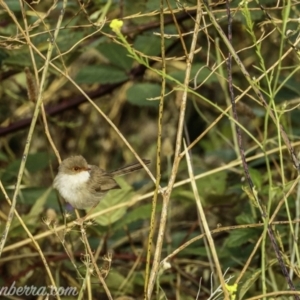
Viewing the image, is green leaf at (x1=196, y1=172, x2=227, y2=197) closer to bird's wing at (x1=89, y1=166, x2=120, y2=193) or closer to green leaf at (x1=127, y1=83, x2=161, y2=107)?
green leaf at (x1=127, y1=83, x2=161, y2=107)

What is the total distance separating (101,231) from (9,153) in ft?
4.53

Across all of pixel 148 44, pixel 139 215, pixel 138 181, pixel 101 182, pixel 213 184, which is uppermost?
pixel 148 44

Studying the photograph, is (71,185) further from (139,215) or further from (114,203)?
(139,215)

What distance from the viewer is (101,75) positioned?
4457mm

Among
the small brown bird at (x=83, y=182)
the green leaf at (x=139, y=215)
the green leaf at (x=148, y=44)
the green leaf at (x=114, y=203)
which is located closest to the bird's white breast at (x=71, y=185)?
the small brown bird at (x=83, y=182)

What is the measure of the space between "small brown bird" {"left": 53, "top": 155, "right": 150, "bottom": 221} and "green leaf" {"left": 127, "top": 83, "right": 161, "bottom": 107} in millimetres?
587

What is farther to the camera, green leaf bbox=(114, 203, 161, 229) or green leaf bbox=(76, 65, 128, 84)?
green leaf bbox=(76, 65, 128, 84)

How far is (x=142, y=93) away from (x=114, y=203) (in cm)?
89

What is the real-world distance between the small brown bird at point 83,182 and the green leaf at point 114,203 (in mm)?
56

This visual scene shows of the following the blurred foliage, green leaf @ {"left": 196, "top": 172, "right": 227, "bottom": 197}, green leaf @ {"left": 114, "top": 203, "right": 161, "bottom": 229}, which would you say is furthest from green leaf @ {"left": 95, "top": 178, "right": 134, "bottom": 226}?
green leaf @ {"left": 196, "top": 172, "right": 227, "bottom": 197}

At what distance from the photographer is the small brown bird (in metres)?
3.81

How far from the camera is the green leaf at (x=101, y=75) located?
4.43 m

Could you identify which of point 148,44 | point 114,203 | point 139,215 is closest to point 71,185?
point 114,203

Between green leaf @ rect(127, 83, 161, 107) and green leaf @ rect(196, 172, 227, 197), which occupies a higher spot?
green leaf @ rect(127, 83, 161, 107)
